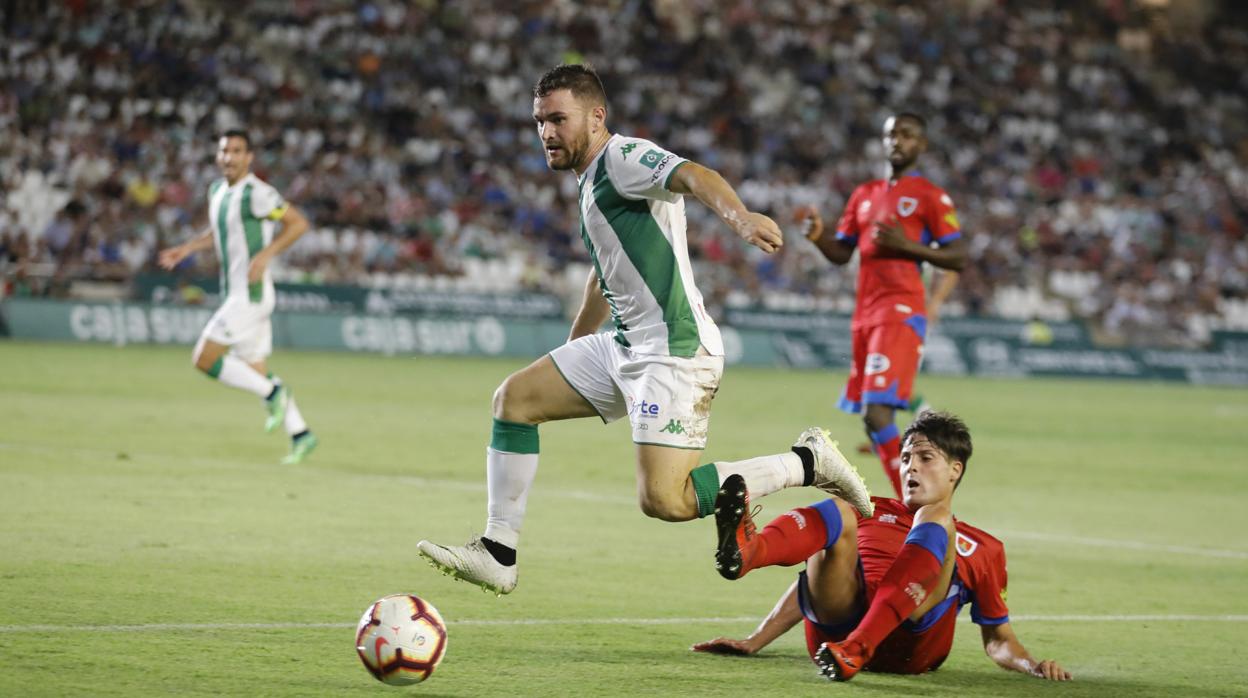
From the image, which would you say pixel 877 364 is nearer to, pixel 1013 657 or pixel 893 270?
pixel 893 270

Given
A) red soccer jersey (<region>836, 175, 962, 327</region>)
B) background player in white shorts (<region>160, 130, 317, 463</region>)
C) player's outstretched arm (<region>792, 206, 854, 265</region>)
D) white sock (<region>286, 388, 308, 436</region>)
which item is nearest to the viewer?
player's outstretched arm (<region>792, 206, 854, 265</region>)

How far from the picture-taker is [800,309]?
3200cm

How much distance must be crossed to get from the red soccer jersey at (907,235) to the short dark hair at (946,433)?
4.84 m

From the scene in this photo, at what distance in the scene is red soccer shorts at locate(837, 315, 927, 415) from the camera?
11016 mm

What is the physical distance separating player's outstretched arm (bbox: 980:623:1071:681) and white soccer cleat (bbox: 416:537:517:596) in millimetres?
1876

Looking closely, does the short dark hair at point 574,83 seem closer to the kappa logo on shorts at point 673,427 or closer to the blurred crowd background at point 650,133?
the kappa logo on shorts at point 673,427

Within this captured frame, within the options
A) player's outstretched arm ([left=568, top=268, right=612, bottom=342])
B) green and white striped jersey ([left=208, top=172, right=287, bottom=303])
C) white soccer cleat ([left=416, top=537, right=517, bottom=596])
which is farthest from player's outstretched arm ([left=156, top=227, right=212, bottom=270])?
white soccer cleat ([left=416, top=537, right=517, bottom=596])

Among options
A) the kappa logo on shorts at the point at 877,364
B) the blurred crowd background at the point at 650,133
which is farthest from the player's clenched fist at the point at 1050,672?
the blurred crowd background at the point at 650,133

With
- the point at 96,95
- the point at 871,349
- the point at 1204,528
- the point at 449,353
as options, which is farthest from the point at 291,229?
the point at 96,95

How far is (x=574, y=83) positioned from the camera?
21.6ft

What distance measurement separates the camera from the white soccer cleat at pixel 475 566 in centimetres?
648

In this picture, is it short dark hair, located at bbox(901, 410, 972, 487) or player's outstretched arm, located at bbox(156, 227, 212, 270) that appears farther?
player's outstretched arm, located at bbox(156, 227, 212, 270)

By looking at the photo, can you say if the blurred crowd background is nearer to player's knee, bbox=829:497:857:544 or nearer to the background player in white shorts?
the background player in white shorts

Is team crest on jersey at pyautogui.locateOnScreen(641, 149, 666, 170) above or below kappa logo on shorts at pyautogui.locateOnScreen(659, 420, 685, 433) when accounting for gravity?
above
